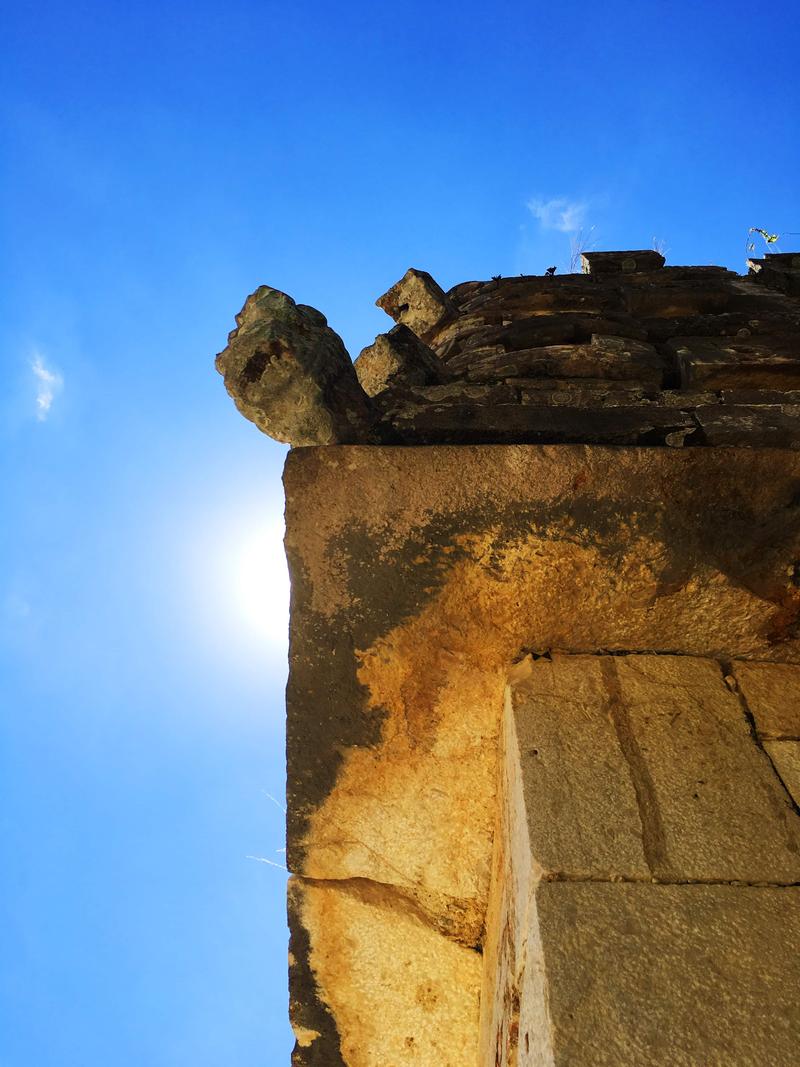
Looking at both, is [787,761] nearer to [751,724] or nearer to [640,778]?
[751,724]

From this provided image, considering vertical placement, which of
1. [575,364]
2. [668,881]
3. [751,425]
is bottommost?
[668,881]

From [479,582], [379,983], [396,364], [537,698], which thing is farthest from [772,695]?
[379,983]

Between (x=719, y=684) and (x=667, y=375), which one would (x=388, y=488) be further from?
(x=667, y=375)

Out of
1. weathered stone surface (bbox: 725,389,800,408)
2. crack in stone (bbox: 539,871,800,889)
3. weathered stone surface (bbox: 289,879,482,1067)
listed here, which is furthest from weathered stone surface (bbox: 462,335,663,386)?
weathered stone surface (bbox: 289,879,482,1067)

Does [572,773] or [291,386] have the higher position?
[291,386]

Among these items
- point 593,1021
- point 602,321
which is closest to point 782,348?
point 602,321

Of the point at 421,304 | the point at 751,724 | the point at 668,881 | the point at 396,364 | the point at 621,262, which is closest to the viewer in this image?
the point at 668,881

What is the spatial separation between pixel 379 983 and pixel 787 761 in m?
1.47

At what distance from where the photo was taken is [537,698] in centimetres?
171

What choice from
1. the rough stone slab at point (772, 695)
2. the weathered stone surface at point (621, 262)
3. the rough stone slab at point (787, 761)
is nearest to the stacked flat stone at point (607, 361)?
the weathered stone surface at point (621, 262)

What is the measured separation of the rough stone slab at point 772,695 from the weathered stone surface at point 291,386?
3.62ft

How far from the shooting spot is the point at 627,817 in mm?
1416

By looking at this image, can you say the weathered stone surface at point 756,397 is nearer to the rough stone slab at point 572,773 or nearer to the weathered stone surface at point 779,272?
the rough stone slab at point 572,773

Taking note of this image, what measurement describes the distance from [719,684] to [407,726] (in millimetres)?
796
